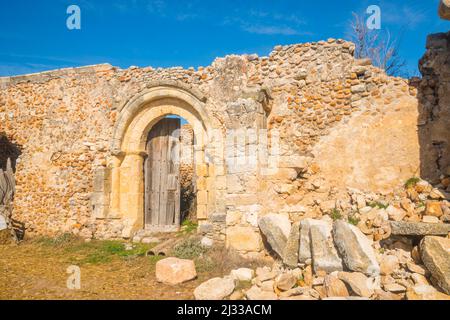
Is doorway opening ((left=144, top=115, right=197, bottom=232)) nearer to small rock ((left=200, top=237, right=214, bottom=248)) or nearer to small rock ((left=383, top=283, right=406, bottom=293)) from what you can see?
small rock ((left=200, top=237, right=214, bottom=248))

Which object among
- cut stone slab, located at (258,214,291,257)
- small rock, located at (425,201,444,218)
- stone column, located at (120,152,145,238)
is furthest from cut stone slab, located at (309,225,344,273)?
stone column, located at (120,152,145,238)

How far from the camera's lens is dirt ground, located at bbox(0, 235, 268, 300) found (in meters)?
3.81

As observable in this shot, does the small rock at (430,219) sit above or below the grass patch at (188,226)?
above

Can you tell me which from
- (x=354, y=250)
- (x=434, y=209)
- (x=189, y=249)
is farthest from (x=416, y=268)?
(x=189, y=249)

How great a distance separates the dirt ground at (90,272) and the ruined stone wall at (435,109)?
10.3ft

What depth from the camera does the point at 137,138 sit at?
761cm

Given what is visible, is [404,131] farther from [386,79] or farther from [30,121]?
[30,121]

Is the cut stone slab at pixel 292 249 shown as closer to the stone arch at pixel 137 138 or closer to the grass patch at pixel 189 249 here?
the grass patch at pixel 189 249

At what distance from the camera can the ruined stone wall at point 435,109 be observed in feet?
14.6

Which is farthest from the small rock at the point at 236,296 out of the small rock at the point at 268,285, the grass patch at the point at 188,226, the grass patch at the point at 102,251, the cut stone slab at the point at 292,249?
the grass patch at the point at 188,226

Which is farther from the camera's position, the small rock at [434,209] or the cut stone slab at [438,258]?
the small rock at [434,209]

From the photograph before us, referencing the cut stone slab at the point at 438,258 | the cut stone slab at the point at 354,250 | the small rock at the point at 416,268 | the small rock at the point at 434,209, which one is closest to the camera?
the cut stone slab at the point at 438,258

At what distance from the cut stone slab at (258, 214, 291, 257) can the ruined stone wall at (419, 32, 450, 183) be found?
2.07 m
